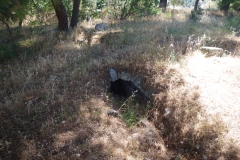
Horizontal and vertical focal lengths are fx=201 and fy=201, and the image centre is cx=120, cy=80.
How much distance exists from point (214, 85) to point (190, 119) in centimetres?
129

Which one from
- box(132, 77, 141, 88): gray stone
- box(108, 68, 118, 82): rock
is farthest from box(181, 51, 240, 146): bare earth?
box(108, 68, 118, 82): rock

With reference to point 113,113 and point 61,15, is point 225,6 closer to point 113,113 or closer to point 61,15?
point 61,15

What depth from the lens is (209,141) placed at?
380cm

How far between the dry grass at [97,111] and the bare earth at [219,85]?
A: 0.14 metres

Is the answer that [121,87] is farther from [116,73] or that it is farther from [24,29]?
[24,29]

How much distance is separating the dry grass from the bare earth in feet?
0.45

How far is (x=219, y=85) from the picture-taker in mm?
4926

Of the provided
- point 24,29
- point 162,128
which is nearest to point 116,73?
point 162,128

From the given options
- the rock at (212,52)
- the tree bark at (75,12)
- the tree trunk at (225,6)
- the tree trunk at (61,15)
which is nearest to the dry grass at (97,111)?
the rock at (212,52)

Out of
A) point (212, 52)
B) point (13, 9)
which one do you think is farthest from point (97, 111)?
point (13, 9)

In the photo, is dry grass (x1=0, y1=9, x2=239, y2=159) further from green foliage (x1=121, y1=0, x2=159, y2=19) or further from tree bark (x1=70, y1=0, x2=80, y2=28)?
green foliage (x1=121, y1=0, x2=159, y2=19)

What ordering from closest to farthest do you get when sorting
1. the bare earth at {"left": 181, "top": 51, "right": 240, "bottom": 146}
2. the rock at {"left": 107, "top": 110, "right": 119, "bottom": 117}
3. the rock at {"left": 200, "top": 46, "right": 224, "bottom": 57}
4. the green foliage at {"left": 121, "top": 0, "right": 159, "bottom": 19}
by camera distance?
the bare earth at {"left": 181, "top": 51, "right": 240, "bottom": 146}, the rock at {"left": 107, "top": 110, "right": 119, "bottom": 117}, the rock at {"left": 200, "top": 46, "right": 224, "bottom": 57}, the green foliage at {"left": 121, "top": 0, "right": 159, "bottom": 19}

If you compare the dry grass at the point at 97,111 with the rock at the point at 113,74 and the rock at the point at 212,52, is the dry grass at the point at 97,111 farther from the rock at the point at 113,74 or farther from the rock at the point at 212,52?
the rock at the point at 212,52

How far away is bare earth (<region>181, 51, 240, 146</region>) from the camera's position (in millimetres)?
3993
